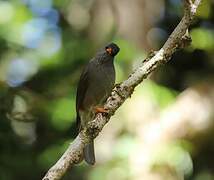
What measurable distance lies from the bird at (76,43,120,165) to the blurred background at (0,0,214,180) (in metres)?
0.71

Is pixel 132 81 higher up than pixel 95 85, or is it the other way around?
pixel 132 81

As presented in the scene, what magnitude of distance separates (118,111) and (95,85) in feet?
5.07

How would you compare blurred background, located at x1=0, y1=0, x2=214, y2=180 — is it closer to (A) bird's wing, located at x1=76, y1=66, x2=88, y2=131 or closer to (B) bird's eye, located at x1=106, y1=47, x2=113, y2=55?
(A) bird's wing, located at x1=76, y1=66, x2=88, y2=131

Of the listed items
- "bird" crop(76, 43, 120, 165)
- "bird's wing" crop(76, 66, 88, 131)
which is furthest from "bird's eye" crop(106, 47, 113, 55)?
"bird's wing" crop(76, 66, 88, 131)

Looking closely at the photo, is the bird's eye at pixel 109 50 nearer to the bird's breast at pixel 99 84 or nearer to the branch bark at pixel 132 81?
the bird's breast at pixel 99 84

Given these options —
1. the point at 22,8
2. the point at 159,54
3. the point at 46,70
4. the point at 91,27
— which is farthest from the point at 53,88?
the point at 159,54

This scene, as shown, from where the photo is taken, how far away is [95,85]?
4.75 metres

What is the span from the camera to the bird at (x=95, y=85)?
4.60 meters

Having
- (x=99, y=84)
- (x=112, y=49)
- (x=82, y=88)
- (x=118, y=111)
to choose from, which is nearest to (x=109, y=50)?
(x=112, y=49)

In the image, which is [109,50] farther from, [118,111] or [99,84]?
[118,111]

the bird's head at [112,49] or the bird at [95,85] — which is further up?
the bird's head at [112,49]

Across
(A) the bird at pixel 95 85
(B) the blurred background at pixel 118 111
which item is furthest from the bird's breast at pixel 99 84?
(B) the blurred background at pixel 118 111

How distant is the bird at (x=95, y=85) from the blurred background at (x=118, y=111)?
2.34 ft

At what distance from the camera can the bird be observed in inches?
181
